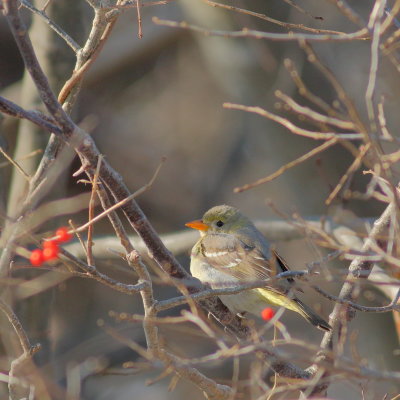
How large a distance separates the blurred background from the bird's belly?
2.10 ft

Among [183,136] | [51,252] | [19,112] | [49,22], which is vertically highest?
[49,22]

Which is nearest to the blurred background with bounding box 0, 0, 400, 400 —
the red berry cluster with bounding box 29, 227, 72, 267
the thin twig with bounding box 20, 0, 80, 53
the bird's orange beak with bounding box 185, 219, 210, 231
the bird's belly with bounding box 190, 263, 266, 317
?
the bird's belly with bounding box 190, 263, 266, 317

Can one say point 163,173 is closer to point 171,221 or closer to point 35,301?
point 171,221

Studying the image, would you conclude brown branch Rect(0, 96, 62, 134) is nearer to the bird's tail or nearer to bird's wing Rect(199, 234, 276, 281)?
the bird's tail

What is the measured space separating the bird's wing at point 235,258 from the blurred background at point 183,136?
2.43 feet

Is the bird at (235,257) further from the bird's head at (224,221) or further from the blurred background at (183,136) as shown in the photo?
the blurred background at (183,136)

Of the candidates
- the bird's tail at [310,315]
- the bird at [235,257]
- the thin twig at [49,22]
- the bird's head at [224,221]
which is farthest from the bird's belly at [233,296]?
the thin twig at [49,22]

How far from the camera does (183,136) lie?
42.9 feet

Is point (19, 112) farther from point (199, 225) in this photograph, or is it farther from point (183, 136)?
point (183, 136)

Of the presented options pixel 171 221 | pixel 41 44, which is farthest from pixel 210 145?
pixel 41 44

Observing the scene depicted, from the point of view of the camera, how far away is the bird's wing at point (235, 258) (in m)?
6.12

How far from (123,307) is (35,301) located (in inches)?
186

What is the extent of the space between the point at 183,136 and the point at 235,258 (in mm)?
7066

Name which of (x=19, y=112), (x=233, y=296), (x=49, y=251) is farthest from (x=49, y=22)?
(x=233, y=296)
